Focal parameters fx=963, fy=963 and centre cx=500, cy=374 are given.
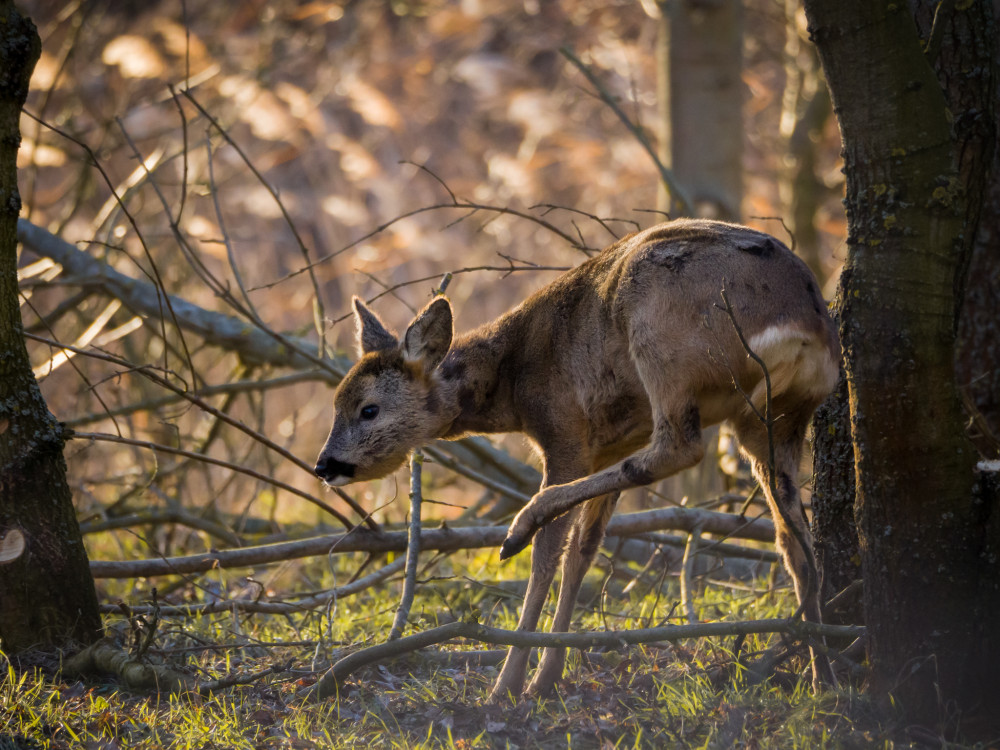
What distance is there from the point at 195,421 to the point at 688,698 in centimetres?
793

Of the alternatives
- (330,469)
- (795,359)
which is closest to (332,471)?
(330,469)

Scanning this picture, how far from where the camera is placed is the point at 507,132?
16266 millimetres

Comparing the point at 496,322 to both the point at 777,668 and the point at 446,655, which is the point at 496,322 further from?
the point at 777,668

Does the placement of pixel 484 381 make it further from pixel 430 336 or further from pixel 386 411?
pixel 386 411

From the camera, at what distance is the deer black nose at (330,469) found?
4.37 meters

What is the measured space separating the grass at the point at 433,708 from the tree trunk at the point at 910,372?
0.35 metres

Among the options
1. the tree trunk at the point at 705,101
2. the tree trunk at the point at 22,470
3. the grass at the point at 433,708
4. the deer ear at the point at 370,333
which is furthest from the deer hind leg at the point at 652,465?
the tree trunk at the point at 705,101

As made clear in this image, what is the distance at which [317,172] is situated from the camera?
14.9m

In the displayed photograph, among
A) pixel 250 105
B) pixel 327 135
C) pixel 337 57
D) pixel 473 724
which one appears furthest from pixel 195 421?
pixel 473 724

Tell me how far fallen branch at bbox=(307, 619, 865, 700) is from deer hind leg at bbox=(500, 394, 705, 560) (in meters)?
0.36

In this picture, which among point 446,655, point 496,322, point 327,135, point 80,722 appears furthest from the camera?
point 327,135

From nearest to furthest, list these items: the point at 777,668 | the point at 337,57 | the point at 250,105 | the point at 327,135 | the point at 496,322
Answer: the point at 777,668, the point at 496,322, the point at 250,105, the point at 327,135, the point at 337,57

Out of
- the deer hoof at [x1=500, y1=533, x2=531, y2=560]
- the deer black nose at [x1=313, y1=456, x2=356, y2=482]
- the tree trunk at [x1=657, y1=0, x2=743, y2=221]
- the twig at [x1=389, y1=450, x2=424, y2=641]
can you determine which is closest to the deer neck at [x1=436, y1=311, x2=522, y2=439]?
the twig at [x1=389, y1=450, x2=424, y2=641]

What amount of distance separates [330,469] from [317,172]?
11.3m
